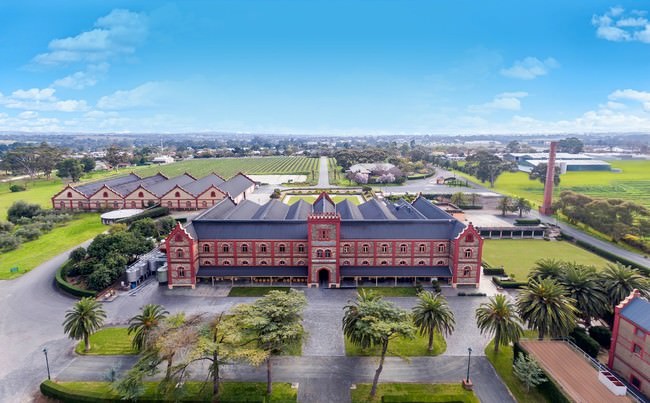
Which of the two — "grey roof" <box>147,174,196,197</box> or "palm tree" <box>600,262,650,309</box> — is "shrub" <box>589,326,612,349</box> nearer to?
"palm tree" <box>600,262,650,309</box>

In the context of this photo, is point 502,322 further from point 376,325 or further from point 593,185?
point 593,185

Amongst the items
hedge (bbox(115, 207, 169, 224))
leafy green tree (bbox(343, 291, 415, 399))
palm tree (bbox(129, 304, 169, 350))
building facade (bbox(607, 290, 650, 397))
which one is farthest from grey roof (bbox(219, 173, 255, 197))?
building facade (bbox(607, 290, 650, 397))

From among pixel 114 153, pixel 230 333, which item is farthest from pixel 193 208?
pixel 114 153

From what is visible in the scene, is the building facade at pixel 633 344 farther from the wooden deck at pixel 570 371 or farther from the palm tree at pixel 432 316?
the palm tree at pixel 432 316

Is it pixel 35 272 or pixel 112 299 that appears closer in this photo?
pixel 112 299

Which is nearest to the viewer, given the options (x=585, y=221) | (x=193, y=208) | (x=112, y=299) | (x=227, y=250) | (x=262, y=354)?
(x=262, y=354)

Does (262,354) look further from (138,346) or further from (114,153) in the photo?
(114,153)

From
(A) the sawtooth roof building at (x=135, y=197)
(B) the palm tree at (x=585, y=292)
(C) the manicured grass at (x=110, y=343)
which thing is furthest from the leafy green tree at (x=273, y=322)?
(A) the sawtooth roof building at (x=135, y=197)
